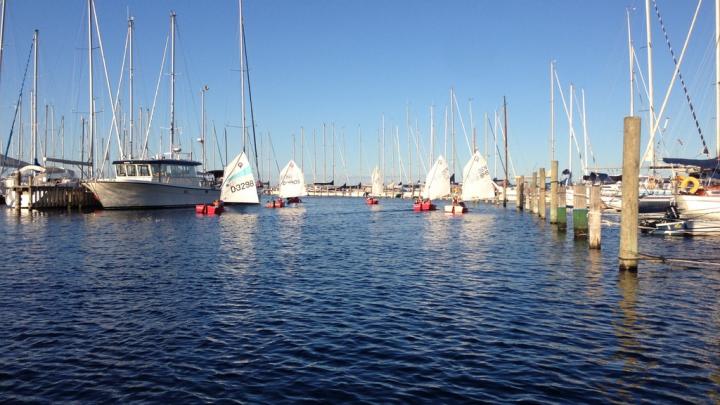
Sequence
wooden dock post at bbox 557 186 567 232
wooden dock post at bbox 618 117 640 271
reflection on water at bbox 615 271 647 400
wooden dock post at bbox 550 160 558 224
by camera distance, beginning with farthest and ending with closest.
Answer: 1. wooden dock post at bbox 550 160 558 224
2. wooden dock post at bbox 557 186 567 232
3. wooden dock post at bbox 618 117 640 271
4. reflection on water at bbox 615 271 647 400

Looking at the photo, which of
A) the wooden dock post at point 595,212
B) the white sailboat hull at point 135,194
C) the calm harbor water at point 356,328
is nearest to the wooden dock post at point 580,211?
the wooden dock post at point 595,212

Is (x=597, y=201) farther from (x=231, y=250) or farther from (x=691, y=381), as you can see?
(x=231, y=250)

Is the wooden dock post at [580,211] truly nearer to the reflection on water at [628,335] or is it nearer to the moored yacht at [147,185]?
the reflection on water at [628,335]

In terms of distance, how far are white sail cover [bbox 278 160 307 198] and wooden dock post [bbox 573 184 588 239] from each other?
2139 inches

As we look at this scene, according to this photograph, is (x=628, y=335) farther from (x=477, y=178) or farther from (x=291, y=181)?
(x=291, y=181)

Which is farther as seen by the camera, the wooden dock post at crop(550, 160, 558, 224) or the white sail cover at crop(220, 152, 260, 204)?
the white sail cover at crop(220, 152, 260, 204)

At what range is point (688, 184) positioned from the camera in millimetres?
36156

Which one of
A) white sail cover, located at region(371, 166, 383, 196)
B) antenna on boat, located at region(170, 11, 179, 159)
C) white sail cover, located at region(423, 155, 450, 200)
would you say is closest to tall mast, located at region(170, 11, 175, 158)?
antenna on boat, located at region(170, 11, 179, 159)

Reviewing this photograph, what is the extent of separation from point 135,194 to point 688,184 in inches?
1944

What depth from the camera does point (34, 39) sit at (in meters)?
64.3

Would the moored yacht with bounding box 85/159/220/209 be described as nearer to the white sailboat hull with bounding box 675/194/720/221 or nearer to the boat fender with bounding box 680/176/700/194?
the white sailboat hull with bounding box 675/194/720/221

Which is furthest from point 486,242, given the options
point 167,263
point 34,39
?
point 34,39

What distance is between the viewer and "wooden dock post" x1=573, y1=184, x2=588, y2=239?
2791 cm

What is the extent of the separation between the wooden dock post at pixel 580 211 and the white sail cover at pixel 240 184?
32.7 metres
